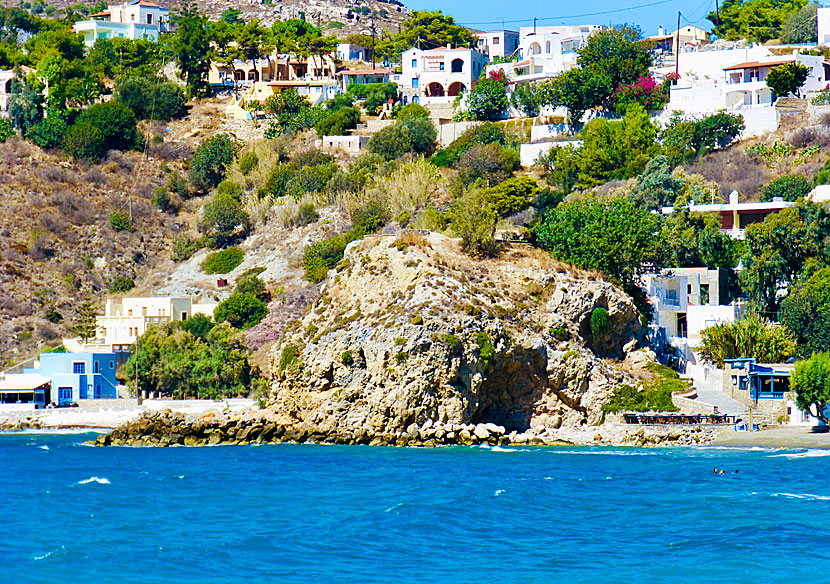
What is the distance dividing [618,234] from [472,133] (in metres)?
33.4

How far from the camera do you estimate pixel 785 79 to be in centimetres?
8581

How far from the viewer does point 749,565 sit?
31906 millimetres

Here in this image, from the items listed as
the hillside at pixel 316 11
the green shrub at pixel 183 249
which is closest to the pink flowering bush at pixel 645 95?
the green shrub at pixel 183 249

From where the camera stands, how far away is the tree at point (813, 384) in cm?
5081

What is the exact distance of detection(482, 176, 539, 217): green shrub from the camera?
79.2 metres

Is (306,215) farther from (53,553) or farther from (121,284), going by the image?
(53,553)

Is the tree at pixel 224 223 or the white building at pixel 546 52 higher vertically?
the white building at pixel 546 52

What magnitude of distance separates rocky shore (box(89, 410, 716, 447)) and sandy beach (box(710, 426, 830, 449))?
709 mm

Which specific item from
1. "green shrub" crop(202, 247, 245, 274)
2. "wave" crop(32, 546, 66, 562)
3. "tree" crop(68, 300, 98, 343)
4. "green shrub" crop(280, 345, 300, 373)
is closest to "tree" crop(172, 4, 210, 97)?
"green shrub" crop(202, 247, 245, 274)

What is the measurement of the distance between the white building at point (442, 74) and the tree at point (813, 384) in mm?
56843

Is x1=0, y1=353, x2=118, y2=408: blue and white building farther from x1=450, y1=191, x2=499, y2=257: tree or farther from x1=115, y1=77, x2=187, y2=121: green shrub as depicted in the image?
x1=115, y1=77, x2=187, y2=121: green shrub

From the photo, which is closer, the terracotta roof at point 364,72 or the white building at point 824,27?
the white building at point 824,27

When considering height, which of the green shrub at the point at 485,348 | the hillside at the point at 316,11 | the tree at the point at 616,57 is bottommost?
the green shrub at the point at 485,348

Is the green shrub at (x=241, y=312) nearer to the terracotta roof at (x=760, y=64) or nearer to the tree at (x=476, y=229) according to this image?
the tree at (x=476, y=229)
